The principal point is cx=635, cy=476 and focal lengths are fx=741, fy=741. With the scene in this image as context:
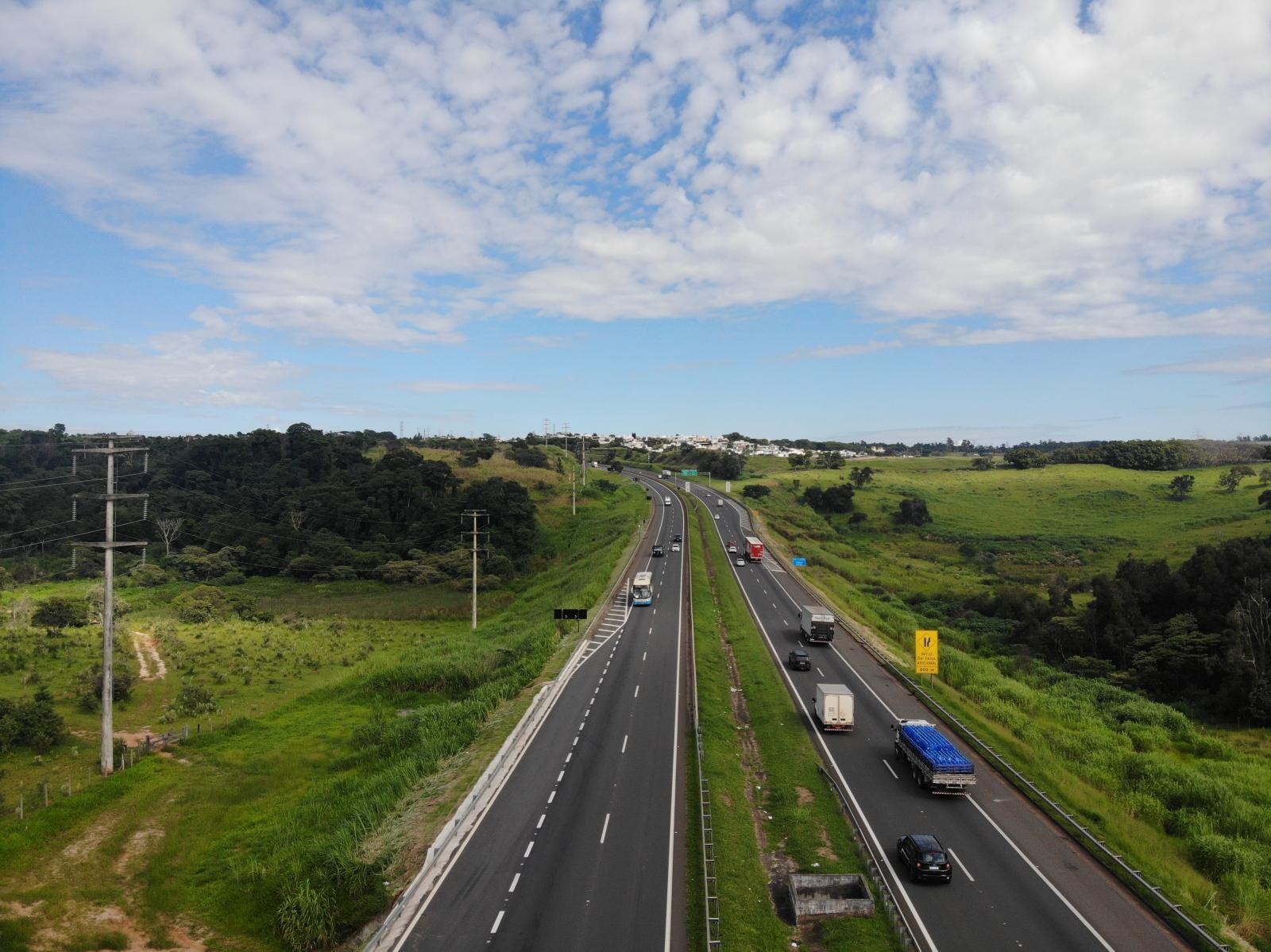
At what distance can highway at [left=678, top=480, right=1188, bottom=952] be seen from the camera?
21.7 m

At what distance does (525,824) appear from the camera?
90.7ft

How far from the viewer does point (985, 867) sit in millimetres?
25547

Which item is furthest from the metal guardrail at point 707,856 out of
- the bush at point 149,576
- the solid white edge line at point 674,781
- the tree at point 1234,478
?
the tree at point 1234,478

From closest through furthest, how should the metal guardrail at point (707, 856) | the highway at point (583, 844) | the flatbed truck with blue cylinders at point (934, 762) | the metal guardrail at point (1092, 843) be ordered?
the metal guardrail at point (707, 856) < the highway at point (583, 844) < the metal guardrail at point (1092, 843) < the flatbed truck with blue cylinders at point (934, 762)

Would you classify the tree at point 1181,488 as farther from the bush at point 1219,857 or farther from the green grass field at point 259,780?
the bush at point 1219,857

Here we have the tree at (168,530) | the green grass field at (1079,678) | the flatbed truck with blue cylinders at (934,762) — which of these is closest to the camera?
the green grass field at (1079,678)

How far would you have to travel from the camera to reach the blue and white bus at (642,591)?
68.9 meters

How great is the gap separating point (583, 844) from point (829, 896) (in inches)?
332

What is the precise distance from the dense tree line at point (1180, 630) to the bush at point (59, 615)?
86316mm

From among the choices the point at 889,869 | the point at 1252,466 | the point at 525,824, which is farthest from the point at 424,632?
the point at 1252,466

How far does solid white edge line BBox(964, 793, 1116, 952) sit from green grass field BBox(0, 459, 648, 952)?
20.9 m

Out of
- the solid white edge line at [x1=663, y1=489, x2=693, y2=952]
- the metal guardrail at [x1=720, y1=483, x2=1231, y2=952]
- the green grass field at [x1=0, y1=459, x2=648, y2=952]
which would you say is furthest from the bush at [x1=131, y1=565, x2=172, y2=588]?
the metal guardrail at [x1=720, y1=483, x2=1231, y2=952]

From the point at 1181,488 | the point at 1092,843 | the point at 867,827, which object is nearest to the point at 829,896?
the point at 867,827

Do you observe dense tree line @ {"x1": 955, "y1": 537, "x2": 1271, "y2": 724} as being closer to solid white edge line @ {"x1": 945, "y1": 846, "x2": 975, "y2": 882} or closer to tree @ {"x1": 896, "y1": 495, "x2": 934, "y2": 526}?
solid white edge line @ {"x1": 945, "y1": 846, "x2": 975, "y2": 882}
